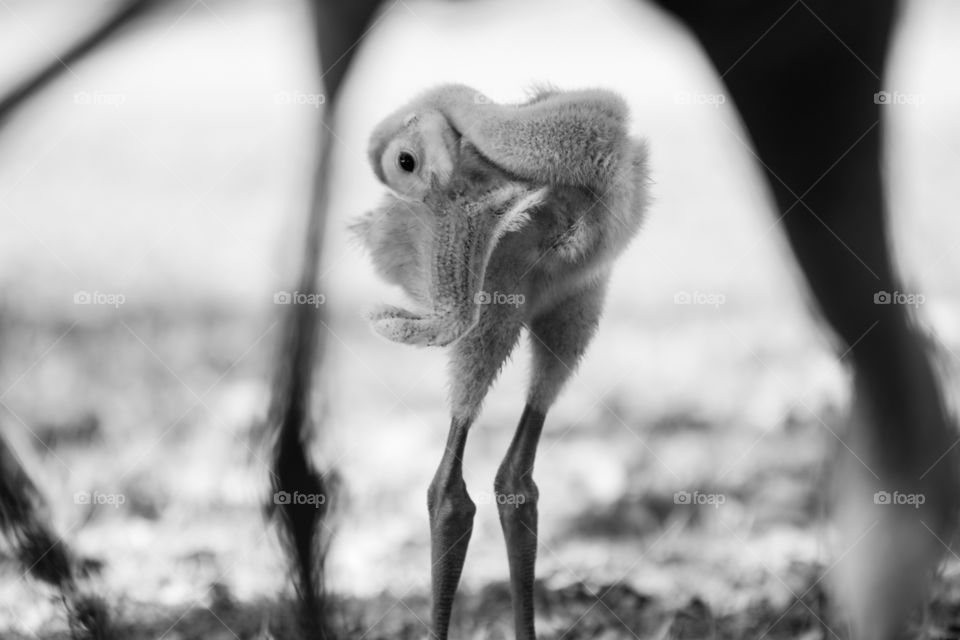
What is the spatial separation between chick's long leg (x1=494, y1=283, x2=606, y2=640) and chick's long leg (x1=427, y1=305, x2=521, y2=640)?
0.21 ft

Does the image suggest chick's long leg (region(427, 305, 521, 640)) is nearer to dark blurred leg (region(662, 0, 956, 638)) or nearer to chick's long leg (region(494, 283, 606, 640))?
chick's long leg (region(494, 283, 606, 640))

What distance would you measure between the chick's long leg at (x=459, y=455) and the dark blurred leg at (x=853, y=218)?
61cm

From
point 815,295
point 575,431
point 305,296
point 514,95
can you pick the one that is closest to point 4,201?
point 305,296

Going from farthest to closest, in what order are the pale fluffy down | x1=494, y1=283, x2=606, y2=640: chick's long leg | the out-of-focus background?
the out-of-focus background → x1=494, y1=283, x2=606, y2=640: chick's long leg → the pale fluffy down

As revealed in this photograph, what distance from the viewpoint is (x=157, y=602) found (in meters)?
1.72

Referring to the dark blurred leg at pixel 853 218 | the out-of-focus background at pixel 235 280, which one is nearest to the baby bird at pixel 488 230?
the out-of-focus background at pixel 235 280

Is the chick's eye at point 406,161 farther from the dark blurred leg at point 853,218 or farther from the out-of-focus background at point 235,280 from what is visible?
the dark blurred leg at point 853,218

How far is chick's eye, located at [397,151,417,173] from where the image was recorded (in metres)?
1.42

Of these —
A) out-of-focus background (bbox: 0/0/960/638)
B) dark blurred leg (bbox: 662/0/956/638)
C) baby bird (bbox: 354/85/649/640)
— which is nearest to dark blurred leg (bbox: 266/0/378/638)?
out-of-focus background (bbox: 0/0/960/638)

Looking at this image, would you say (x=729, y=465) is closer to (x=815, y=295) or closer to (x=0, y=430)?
(x=815, y=295)

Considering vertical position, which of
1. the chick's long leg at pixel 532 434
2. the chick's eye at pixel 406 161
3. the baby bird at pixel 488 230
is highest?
the chick's eye at pixel 406 161

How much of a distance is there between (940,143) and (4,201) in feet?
5.04

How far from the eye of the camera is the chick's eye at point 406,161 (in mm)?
1418

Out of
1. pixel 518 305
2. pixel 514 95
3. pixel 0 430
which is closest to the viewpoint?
pixel 518 305
